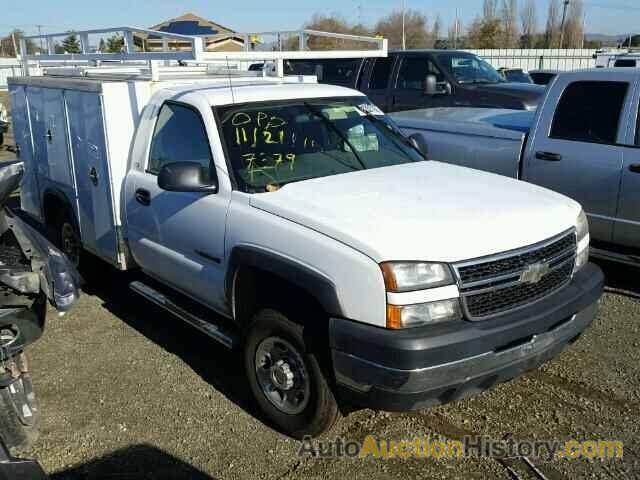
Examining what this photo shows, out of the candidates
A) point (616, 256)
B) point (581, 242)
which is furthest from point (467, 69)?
point (581, 242)

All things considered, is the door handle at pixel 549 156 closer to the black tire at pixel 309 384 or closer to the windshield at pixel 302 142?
the windshield at pixel 302 142

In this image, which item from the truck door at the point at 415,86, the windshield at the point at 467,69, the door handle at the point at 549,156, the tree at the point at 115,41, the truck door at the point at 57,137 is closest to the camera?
the truck door at the point at 57,137

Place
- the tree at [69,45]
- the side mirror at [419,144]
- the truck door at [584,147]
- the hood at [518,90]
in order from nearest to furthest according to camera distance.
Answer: the side mirror at [419,144] → the truck door at [584,147] → the tree at [69,45] → the hood at [518,90]

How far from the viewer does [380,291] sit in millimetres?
2928

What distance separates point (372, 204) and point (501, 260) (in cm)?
72

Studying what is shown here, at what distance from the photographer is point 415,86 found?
429 inches

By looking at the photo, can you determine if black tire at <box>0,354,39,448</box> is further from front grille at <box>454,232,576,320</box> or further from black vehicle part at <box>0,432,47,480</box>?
front grille at <box>454,232,576,320</box>

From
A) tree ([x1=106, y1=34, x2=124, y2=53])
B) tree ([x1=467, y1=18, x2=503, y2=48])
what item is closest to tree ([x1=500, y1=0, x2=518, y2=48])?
tree ([x1=467, y1=18, x2=503, y2=48])

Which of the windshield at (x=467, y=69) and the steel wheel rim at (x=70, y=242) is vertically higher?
the windshield at (x=467, y=69)

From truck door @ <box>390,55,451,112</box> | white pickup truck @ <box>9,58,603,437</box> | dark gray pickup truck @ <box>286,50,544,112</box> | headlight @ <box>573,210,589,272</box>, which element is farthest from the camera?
truck door @ <box>390,55,451,112</box>

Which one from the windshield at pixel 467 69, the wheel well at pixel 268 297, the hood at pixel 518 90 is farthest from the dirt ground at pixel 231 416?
the windshield at pixel 467 69

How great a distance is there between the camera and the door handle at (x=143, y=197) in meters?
4.52

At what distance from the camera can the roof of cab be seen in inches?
166

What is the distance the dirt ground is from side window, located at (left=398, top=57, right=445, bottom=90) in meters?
6.68
